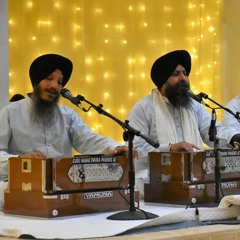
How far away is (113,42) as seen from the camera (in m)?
9.33

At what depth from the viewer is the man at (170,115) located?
640 centimetres

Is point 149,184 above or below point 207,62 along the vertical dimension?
below

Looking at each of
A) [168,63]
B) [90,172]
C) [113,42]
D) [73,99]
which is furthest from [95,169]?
[113,42]

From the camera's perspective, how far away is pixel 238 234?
4.51 m

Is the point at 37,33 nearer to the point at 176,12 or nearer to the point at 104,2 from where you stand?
the point at 104,2

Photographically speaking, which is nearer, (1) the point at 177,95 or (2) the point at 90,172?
(2) the point at 90,172

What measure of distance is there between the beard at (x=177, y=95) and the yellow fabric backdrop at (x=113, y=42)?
91.2 inches

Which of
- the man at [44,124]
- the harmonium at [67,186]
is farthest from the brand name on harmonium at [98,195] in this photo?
the man at [44,124]

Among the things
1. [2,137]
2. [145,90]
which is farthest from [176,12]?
[2,137]

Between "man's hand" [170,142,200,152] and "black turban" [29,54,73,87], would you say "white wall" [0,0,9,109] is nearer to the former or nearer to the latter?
"black turban" [29,54,73,87]

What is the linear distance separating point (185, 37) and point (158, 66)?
3.69m

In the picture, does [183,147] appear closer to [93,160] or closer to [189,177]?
[189,177]

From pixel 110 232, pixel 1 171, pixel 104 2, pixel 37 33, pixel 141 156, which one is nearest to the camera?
pixel 110 232

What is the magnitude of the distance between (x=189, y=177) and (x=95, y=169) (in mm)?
843
